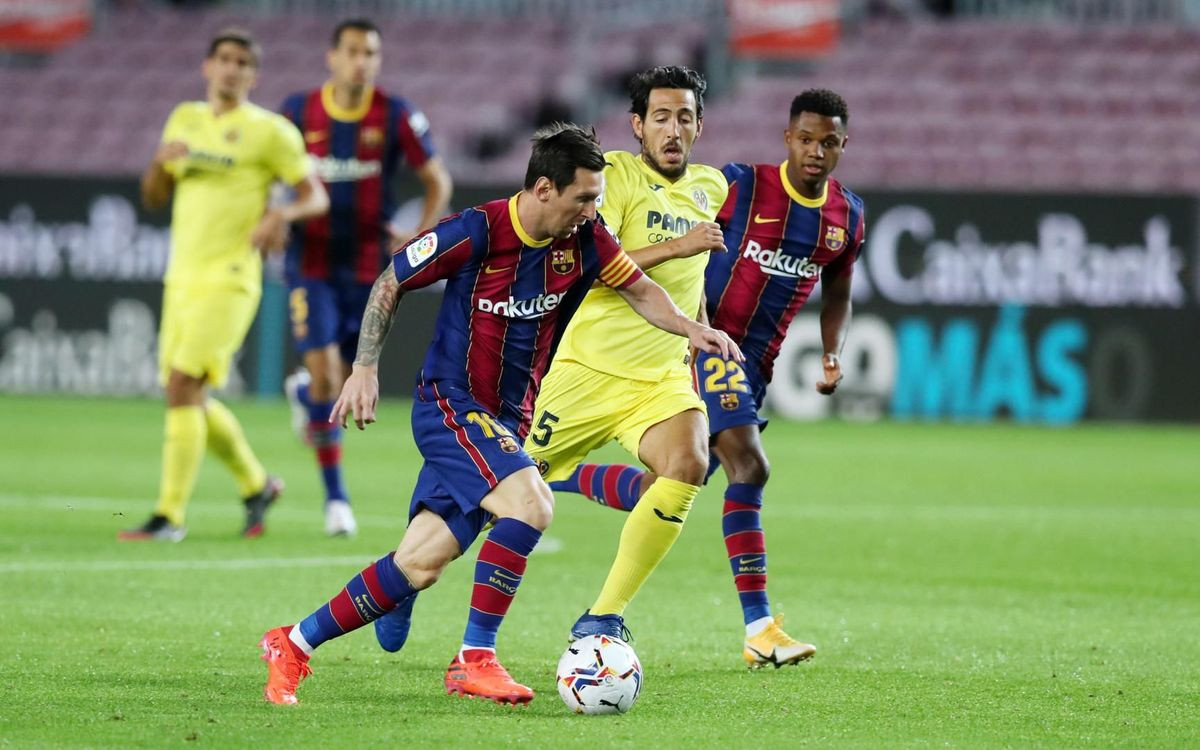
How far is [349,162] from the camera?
10.3 metres

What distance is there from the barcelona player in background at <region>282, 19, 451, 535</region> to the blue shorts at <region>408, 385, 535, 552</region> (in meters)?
4.35

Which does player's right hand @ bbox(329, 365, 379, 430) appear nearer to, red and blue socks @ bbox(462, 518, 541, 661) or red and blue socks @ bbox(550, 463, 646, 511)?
red and blue socks @ bbox(462, 518, 541, 661)

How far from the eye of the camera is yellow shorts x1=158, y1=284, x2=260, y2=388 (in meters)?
9.40

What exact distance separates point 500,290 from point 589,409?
0.98 meters

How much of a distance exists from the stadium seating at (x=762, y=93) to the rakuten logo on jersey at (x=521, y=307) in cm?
1566

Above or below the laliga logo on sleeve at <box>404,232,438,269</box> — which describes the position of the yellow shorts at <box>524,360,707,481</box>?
below

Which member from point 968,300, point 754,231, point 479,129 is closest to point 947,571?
point 754,231

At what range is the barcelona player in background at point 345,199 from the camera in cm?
1012

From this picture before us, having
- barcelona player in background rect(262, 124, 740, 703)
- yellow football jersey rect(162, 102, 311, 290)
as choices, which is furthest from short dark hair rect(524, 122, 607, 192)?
yellow football jersey rect(162, 102, 311, 290)

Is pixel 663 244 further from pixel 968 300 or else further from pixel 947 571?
pixel 968 300

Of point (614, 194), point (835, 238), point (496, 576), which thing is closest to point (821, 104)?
point (835, 238)

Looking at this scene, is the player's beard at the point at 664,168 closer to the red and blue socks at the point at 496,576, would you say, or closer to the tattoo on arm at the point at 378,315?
the tattoo on arm at the point at 378,315

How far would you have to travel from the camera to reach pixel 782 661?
630 cm

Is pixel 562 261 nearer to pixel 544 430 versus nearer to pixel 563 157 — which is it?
pixel 563 157
